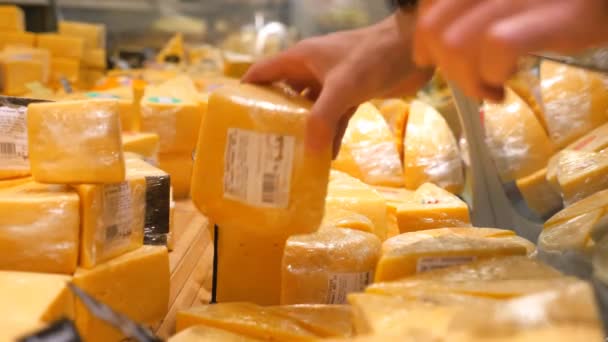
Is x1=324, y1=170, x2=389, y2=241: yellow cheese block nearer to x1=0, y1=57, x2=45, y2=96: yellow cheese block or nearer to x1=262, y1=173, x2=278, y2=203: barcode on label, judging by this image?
x1=262, y1=173, x2=278, y2=203: barcode on label

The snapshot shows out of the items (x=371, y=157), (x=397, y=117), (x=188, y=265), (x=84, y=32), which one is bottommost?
(x=188, y=265)

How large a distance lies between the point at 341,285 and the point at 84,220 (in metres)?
0.44

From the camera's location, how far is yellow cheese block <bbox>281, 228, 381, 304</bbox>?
1.04 meters

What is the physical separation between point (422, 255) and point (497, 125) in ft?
→ 3.28

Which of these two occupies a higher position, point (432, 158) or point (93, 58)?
point (93, 58)

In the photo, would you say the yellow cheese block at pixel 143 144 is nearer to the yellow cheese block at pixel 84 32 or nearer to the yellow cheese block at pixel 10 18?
the yellow cheese block at pixel 10 18

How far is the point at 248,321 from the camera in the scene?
92cm

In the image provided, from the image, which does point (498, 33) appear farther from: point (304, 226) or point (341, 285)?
point (341, 285)

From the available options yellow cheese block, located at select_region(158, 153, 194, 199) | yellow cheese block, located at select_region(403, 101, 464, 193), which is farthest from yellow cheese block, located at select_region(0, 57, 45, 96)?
yellow cheese block, located at select_region(403, 101, 464, 193)

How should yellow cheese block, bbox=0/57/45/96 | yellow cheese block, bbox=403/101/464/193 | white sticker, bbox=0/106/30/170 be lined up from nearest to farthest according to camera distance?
1. white sticker, bbox=0/106/30/170
2. yellow cheese block, bbox=403/101/464/193
3. yellow cheese block, bbox=0/57/45/96

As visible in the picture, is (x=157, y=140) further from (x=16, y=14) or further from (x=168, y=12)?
(x=168, y=12)

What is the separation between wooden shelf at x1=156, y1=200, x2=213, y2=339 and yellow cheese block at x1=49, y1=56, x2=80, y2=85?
1.57 meters

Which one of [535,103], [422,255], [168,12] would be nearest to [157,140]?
[535,103]

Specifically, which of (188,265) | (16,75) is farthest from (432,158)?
(16,75)
